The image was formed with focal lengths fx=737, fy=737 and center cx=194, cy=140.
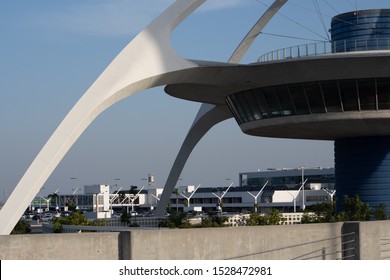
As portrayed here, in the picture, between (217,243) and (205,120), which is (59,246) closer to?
(217,243)

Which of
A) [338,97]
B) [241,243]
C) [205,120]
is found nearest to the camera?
[241,243]

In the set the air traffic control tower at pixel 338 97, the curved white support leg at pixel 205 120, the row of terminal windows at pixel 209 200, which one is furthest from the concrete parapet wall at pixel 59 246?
the row of terminal windows at pixel 209 200

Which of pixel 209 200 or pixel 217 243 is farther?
pixel 209 200

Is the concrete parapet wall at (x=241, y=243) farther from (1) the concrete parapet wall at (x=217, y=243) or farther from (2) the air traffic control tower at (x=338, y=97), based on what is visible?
(2) the air traffic control tower at (x=338, y=97)

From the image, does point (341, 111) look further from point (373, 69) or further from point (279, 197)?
point (279, 197)

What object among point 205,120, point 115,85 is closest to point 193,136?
point 205,120

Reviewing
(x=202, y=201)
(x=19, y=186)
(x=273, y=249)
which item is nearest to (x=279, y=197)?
(x=202, y=201)
